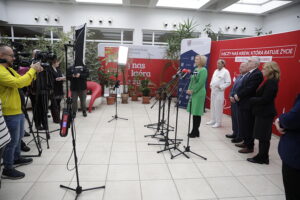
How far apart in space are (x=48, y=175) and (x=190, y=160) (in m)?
1.92

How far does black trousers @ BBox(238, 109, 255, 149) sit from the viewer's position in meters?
3.10

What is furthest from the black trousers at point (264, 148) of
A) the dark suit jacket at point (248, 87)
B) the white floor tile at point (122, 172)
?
the white floor tile at point (122, 172)

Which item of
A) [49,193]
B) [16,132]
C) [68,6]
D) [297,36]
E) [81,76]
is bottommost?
[49,193]

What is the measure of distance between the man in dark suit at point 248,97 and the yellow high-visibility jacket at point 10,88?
295 cm

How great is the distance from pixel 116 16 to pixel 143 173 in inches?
316

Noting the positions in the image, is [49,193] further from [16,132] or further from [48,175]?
[16,132]

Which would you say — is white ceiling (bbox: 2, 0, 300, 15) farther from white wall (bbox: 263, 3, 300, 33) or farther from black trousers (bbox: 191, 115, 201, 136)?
black trousers (bbox: 191, 115, 201, 136)

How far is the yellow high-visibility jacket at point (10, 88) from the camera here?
1892 millimetres

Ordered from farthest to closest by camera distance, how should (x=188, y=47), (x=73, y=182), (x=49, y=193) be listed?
(x=188, y=47), (x=73, y=182), (x=49, y=193)

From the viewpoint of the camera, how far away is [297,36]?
3.43 m

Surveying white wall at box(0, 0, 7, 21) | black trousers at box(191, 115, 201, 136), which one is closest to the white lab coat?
black trousers at box(191, 115, 201, 136)

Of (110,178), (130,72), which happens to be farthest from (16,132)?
(130,72)

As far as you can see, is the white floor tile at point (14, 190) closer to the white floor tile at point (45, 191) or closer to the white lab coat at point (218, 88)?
the white floor tile at point (45, 191)

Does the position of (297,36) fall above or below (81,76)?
above
